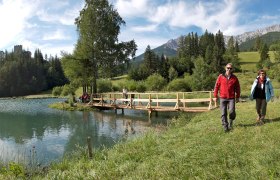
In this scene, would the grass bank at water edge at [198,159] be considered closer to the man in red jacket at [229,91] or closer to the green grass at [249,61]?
the man in red jacket at [229,91]

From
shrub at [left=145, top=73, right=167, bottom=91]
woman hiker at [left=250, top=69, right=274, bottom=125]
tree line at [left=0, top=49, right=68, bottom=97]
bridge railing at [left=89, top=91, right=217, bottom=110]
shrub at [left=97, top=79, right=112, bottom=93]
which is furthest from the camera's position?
tree line at [left=0, top=49, right=68, bottom=97]

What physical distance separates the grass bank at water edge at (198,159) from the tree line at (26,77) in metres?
105

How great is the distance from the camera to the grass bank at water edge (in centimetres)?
659

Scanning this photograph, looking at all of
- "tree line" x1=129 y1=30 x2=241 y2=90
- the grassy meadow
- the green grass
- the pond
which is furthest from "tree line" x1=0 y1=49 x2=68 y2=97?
the grassy meadow

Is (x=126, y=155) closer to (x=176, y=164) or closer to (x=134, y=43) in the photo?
(x=176, y=164)

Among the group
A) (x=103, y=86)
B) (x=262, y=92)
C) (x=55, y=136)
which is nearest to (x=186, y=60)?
(x=103, y=86)

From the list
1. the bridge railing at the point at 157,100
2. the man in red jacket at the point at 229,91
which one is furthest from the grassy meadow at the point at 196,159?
the bridge railing at the point at 157,100

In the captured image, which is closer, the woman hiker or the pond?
the woman hiker

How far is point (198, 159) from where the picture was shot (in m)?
7.62

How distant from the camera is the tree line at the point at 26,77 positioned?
107 metres

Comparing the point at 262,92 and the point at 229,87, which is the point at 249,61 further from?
the point at 229,87

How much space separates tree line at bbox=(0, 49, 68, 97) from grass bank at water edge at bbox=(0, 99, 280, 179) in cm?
10480

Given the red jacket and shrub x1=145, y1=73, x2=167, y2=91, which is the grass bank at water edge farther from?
shrub x1=145, y1=73, x2=167, y2=91

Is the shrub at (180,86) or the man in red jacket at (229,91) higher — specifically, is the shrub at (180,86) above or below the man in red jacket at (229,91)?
above
